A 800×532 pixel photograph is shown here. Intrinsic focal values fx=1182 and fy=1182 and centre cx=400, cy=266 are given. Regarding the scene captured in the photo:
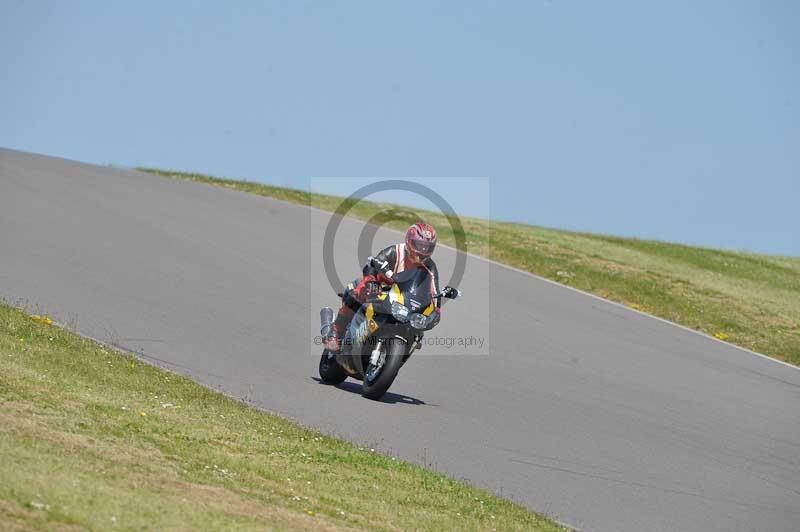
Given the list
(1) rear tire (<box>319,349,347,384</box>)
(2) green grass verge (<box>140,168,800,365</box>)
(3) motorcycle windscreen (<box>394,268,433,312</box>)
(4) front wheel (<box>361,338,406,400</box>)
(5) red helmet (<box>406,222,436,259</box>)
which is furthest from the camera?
(2) green grass verge (<box>140,168,800,365</box>)

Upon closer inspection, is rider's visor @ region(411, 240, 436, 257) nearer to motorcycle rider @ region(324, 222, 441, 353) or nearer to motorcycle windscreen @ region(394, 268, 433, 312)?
motorcycle rider @ region(324, 222, 441, 353)

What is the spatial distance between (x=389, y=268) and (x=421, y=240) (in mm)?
533

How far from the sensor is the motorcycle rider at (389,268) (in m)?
13.4

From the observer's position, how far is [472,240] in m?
29.9

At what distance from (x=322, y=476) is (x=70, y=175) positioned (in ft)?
70.6

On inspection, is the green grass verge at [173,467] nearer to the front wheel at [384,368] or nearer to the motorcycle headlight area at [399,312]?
the front wheel at [384,368]

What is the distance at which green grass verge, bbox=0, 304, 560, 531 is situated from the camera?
7.06 m

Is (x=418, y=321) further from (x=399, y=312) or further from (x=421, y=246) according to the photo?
(x=421, y=246)

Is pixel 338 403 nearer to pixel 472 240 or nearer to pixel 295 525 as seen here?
pixel 295 525

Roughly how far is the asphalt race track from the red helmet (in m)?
1.81

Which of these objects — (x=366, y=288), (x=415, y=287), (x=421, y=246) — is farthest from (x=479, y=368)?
(x=421, y=246)

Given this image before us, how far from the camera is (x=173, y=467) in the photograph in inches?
329

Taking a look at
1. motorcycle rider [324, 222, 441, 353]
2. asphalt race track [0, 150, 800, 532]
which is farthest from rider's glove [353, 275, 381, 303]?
asphalt race track [0, 150, 800, 532]

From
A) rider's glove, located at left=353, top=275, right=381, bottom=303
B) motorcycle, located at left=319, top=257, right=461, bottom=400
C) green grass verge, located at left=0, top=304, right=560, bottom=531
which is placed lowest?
green grass verge, located at left=0, top=304, right=560, bottom=531
